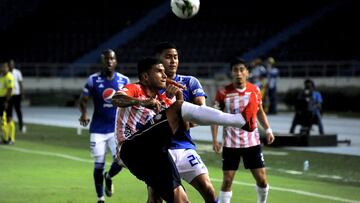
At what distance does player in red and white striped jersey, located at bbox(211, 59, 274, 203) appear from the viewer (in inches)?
478

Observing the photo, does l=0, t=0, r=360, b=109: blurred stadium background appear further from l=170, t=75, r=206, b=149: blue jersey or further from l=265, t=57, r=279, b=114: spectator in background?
l=170, t=75, r=206, b=149: blue jersey

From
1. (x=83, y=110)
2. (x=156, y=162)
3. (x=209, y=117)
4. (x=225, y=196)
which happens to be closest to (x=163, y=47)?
(x=156, y=162)

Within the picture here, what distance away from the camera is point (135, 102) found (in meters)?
9.06

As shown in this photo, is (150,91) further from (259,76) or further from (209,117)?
(259,76)

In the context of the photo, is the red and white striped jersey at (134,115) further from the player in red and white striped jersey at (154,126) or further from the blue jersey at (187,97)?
the blue jersey at (187,97)

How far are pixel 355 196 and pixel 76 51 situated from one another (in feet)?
135

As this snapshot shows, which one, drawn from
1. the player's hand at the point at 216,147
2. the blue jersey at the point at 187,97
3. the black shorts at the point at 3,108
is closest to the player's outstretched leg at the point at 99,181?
the player's hand at the point at 216,147

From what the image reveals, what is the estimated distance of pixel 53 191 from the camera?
50.7 ft

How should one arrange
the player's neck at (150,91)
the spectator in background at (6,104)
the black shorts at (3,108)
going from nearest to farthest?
the player's neck at (150,91)
the spectator in background at (6,104)
the black shorts at (3,108)

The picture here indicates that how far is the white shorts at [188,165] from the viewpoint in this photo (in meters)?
10.0

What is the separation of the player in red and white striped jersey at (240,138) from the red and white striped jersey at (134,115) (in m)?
2.86

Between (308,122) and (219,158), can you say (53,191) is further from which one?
(308,122)

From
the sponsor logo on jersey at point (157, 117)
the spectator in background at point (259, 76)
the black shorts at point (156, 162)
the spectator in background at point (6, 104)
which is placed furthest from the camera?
the spectator in background at point (259, 76)

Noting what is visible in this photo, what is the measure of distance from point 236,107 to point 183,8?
57.0 inches
